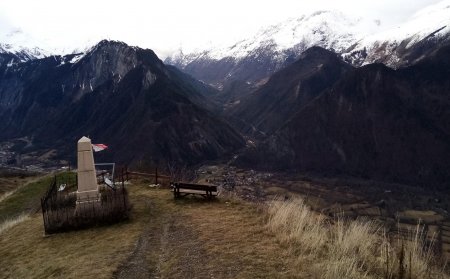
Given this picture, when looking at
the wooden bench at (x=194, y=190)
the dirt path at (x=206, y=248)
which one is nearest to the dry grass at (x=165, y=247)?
the dirt path at (x=206, y=248)

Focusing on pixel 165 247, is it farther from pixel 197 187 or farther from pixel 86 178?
pixel 197 187

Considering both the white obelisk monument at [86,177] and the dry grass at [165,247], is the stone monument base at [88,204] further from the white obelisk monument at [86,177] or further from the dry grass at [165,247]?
the dry grass at [165,247]

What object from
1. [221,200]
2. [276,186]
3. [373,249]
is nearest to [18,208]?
[221,200]

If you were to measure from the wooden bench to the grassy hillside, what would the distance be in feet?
5.65

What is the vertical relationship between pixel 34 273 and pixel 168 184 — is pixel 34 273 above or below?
below

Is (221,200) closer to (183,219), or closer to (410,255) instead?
(183,219)

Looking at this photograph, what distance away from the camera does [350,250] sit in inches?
546

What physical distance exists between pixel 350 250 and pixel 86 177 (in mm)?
16901

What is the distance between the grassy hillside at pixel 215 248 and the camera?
A: 43.0 ft

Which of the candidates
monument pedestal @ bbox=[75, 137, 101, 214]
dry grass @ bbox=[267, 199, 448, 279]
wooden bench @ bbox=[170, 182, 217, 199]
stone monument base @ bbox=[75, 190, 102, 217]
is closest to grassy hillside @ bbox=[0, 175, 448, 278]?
dry grass @ bbox=[267, 199, 448, 279]

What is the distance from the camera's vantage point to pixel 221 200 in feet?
88.5

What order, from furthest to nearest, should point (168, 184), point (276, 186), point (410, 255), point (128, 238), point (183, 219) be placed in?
point (276, 186)
point (168, 184)
point (183, 219)
point (128, 238)
point (410, 255)

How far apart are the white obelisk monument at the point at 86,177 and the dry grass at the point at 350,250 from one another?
12123 mm

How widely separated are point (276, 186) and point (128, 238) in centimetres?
16347
